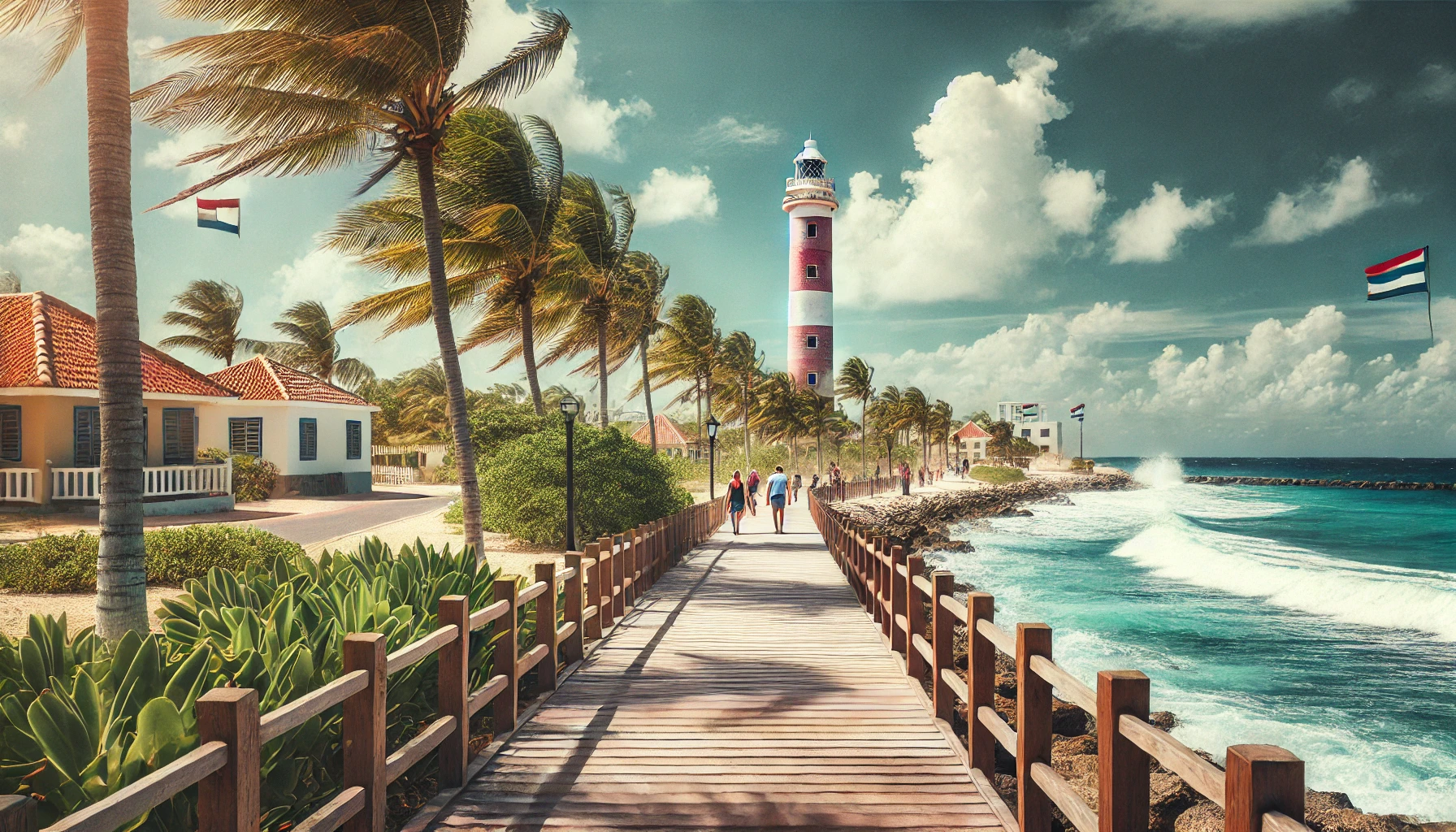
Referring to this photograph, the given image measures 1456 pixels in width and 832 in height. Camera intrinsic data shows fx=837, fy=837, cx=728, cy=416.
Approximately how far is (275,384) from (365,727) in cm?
3245

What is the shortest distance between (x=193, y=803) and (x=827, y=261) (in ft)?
173

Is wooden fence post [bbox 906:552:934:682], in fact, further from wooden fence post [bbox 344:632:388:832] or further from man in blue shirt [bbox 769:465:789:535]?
man in blue shirt [bbox 769:465:789:535]

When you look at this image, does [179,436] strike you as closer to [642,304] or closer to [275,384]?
[275,384]

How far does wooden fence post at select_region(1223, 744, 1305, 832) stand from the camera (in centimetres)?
219

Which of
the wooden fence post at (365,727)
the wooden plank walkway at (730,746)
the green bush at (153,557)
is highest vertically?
the wooden fence post at (365,727)

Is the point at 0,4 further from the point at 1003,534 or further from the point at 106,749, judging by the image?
the point at 1003,534

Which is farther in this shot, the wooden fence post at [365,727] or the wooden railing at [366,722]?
the wooden fence post at [365,727]

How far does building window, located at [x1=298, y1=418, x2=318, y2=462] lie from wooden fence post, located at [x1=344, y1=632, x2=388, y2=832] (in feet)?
105

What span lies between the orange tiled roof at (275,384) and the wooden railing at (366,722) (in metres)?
28.2

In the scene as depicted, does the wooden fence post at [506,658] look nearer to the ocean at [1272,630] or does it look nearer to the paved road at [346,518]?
the ocean at [1272,630]

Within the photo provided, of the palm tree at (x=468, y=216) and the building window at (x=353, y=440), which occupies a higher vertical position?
the palm tree at (x=468, y=216)

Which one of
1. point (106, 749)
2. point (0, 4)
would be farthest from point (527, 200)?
point (106, 749)

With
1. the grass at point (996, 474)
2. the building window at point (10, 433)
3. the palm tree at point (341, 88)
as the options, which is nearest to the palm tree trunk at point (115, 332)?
the palm tree at point (341, 88)

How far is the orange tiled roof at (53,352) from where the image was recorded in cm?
2038
